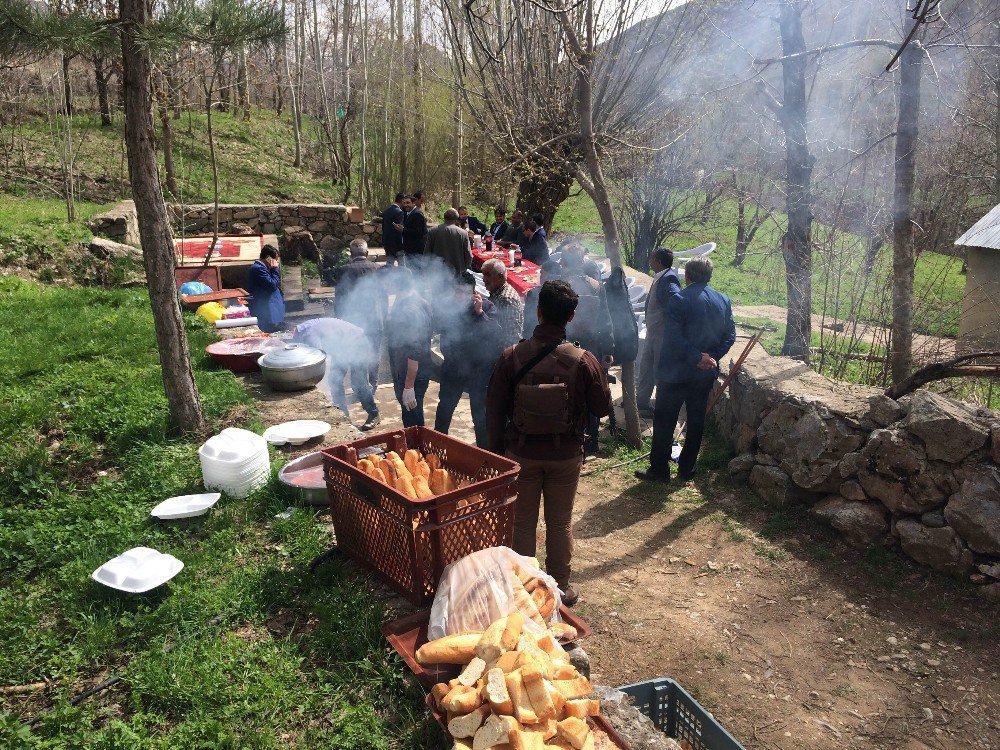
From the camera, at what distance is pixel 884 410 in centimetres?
475

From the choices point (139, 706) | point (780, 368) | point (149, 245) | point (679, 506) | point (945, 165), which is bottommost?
point (679, 506)

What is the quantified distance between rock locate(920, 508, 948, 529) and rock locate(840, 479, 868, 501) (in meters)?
0.41

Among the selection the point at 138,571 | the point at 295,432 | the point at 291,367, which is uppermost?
the point at 291,367

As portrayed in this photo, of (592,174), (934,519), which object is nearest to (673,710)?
(934,519)

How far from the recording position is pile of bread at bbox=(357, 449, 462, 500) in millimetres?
3092

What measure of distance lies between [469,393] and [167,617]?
314 cm

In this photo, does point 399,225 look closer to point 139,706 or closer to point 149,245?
point 149,245

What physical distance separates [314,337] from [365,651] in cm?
424

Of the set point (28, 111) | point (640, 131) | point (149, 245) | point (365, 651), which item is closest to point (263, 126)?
point (28, 111)

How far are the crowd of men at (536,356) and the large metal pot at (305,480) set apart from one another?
3.40 feet

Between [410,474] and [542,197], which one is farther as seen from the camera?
[542,197]

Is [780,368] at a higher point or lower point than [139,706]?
higher

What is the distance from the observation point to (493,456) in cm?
312

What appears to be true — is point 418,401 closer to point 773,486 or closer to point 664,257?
point 664,257
